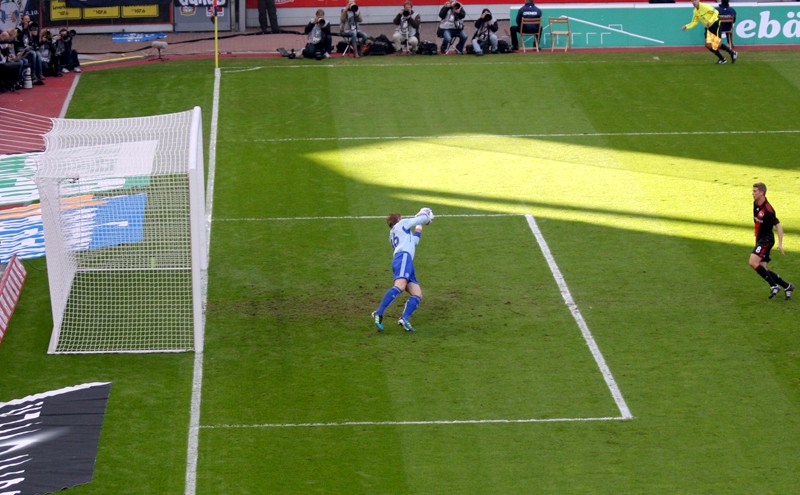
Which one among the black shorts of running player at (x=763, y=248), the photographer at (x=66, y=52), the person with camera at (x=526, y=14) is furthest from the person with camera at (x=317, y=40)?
the black shorts of running player at (x=763, y=248)

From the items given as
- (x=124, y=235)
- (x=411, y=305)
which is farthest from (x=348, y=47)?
(x=411, y=305)

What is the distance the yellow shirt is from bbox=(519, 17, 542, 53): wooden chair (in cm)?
462

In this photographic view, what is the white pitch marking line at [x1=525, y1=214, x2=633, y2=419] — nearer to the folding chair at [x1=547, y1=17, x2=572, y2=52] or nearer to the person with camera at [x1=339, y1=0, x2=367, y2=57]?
the person with camera at [x1=339, y1=0, x2=367, y2=57]

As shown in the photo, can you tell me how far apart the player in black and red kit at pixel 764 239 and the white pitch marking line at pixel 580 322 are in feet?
10.2

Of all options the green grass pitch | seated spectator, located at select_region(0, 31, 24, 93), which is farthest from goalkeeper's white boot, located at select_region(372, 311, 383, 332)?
seated spectator, located at select_region(0, 31, 24, 93)

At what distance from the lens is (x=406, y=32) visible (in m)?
38.2

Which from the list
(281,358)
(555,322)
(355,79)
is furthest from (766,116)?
(281,358)

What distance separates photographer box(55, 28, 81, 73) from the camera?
35375 millimetres

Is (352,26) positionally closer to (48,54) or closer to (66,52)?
(66,52)

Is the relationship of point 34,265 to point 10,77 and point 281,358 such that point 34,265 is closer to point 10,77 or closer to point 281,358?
point 281,358

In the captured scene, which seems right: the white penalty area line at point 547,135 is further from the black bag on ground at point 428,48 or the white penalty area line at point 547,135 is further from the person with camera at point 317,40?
the black bag on ground at point 428,48

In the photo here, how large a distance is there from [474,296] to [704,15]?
18824 mm

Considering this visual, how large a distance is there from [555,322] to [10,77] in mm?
19872

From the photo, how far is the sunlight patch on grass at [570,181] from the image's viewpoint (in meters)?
25.4
